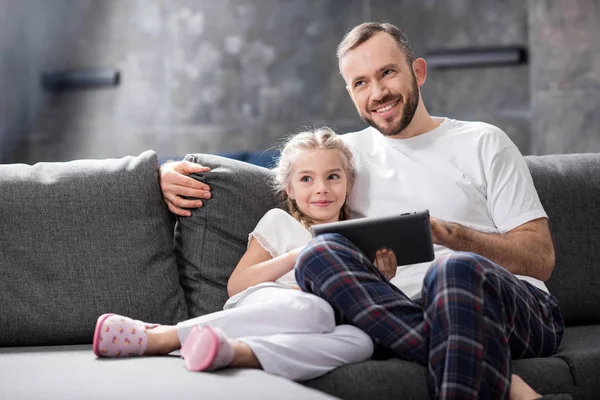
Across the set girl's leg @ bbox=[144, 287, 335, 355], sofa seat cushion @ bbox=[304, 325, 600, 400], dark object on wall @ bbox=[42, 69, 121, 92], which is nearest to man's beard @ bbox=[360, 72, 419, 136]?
girl's leg @ bbox=[144, 287, 335, 355]

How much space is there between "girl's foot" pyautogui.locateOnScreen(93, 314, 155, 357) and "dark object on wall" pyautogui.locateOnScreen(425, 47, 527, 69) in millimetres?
2845

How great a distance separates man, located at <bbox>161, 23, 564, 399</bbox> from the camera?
177 centimetres

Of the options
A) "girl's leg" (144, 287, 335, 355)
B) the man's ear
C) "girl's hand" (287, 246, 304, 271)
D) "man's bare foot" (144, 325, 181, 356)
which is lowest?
"man's bare foot" (144, 325, 181, 356)

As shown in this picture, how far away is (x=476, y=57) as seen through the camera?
14.4ft

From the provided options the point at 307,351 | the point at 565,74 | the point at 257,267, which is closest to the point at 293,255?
the point at 257,267

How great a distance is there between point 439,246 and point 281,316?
510 mm

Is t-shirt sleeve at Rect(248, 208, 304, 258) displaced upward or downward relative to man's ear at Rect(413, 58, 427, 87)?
downward

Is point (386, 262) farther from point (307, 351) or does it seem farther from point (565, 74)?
point (565, 74)

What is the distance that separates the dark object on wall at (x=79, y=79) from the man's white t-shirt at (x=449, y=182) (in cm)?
281

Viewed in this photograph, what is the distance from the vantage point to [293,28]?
470 cm

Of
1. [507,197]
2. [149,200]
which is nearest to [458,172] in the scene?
[507,197]

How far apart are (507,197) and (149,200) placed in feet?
3.01

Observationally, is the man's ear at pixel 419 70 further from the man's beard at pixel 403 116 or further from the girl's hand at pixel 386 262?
the girl's hand at pixel 386 262

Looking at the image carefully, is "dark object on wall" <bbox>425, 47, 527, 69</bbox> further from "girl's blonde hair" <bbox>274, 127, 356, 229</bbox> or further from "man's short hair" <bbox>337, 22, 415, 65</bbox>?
"girl's blonde hair" <bbox>274, 127, 356, 229</bbox>
